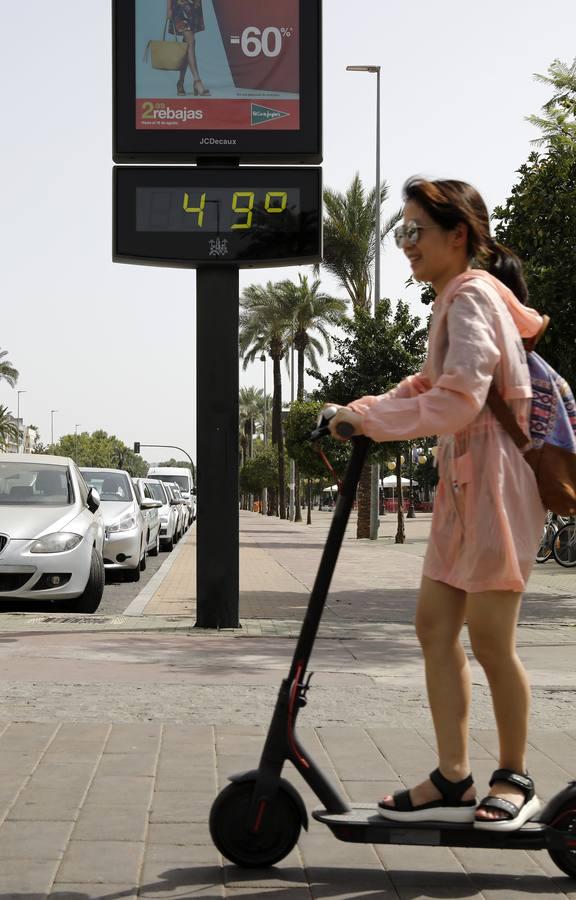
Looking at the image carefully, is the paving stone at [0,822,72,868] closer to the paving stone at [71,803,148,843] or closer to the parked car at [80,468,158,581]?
the paving stone at [71,803,148,843]

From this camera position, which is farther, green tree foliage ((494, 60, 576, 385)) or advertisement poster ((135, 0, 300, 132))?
green tree foliage ((494, 60, 576, 385))

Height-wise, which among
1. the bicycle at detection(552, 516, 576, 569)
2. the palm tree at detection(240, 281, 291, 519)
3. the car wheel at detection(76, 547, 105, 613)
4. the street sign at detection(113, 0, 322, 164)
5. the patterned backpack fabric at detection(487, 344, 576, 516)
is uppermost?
the palm tree at detection(240, 281, 291, 519)

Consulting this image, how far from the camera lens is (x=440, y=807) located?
3.32 metres

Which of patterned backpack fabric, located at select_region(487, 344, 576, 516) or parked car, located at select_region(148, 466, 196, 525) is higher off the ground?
patterned backpack fabric, located at select_region(487, 344, 576, 516)

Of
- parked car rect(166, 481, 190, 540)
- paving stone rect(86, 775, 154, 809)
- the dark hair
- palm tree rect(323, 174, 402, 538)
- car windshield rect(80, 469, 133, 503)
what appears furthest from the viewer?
palm tree rect(323, 174, 402, 538)

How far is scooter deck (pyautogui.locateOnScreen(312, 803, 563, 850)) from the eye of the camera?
324 cm

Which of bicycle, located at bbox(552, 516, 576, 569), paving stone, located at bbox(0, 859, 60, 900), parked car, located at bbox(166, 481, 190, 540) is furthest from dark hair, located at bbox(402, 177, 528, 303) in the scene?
parked car, located at bbox(166, 481, 190, 540)

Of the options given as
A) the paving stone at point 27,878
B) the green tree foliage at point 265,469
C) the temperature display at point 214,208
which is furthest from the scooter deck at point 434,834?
the green tree foliage at point 265,469

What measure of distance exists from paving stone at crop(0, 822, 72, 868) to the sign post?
5.54 metres

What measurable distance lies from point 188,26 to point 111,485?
889 cm

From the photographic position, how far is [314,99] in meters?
9.50

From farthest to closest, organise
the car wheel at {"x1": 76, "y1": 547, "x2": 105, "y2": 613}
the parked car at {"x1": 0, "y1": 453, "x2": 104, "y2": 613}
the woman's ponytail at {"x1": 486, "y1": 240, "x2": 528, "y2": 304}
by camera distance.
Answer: the car wheel at {"x1": 76, "y1": 547, "x2": 105, "y2": 613} → the parked car at {"x1": 0, "y1": 453, "x2": 104, "y2": 613} → the woman's ponytail at {"x1": 486, "y1": 240, "x2": 528, "y2": 304}

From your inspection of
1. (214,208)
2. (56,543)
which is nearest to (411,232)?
(214,208)

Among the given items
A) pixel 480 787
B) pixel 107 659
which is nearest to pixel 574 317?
pixel 107 659
